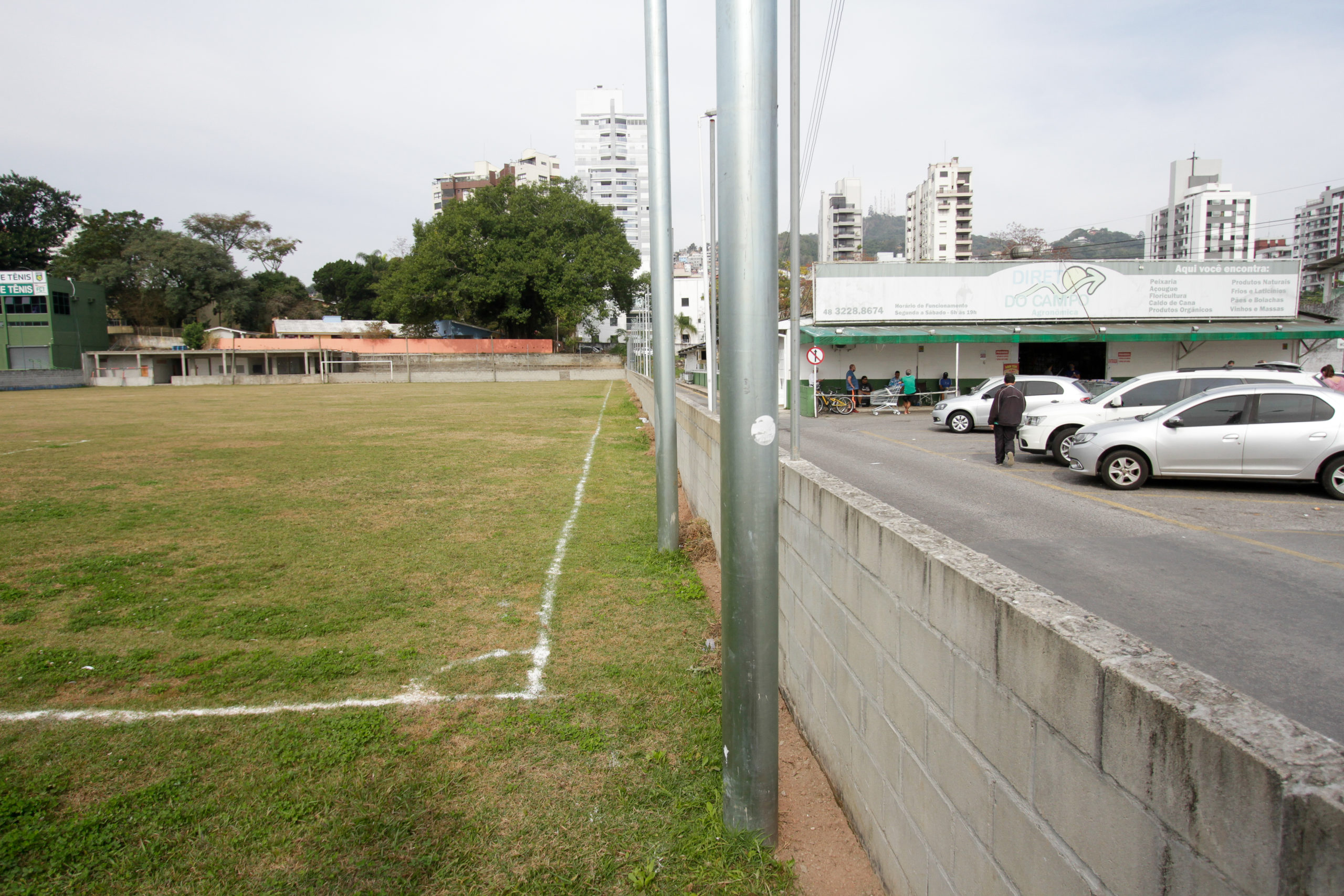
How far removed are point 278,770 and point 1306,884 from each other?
460cm

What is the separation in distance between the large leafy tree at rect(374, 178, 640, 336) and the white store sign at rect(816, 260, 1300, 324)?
50.4 meters

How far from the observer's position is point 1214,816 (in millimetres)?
1613

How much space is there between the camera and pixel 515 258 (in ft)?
261

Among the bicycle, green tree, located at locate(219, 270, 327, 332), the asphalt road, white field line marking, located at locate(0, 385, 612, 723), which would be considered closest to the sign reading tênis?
green tree, located at locate(219, 270, 327, 332)

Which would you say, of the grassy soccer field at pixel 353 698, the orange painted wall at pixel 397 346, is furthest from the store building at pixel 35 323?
the grassy soccer field at pixel 353 698

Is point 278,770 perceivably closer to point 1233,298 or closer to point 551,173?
point 1233,298

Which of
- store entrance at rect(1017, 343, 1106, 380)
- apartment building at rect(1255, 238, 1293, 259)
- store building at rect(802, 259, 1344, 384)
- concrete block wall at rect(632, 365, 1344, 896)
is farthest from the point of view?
apartment building at rect(1255, 238, 1293, 259)

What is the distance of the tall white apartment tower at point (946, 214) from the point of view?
142500 millimetres

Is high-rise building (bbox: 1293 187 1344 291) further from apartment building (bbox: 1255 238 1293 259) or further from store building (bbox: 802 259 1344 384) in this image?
store building (bbox: 802 259 1344 384)

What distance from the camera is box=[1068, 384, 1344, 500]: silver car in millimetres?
11375

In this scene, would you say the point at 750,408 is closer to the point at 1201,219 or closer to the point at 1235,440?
the point at 1235,440

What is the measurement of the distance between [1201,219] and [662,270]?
316 feet

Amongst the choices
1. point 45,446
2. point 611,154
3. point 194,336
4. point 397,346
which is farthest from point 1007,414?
point 611,154

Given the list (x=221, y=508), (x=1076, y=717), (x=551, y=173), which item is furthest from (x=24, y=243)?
(x=1076, y=717)
